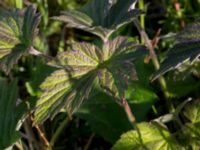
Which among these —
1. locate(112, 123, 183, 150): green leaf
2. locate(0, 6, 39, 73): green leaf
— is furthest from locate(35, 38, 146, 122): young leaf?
locate(112, 123, 183, 150): green leaf

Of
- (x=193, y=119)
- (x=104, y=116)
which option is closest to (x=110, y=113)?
(x=104, y=116)

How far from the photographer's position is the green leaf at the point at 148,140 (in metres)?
1.27

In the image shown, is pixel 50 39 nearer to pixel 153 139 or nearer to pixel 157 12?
pixel 157 12

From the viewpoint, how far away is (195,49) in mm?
1122

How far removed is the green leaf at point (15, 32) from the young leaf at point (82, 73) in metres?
0.10

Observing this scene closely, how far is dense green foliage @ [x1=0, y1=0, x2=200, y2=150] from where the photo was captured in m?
1.13

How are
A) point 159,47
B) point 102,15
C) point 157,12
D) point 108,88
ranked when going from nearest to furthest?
point 108,88
point 102,15
point 159,47
point 157,12

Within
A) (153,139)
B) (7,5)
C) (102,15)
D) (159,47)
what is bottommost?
(153,139)

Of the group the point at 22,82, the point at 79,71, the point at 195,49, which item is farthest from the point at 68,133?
the point at 195,49

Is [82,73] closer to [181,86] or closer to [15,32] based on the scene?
[15,32]

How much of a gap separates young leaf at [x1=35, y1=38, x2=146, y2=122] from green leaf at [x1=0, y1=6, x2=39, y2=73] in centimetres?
Result: 10

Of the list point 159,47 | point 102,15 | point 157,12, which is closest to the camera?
point 102,15

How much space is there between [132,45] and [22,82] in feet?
2.68

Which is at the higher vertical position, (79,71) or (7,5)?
(7,5)
